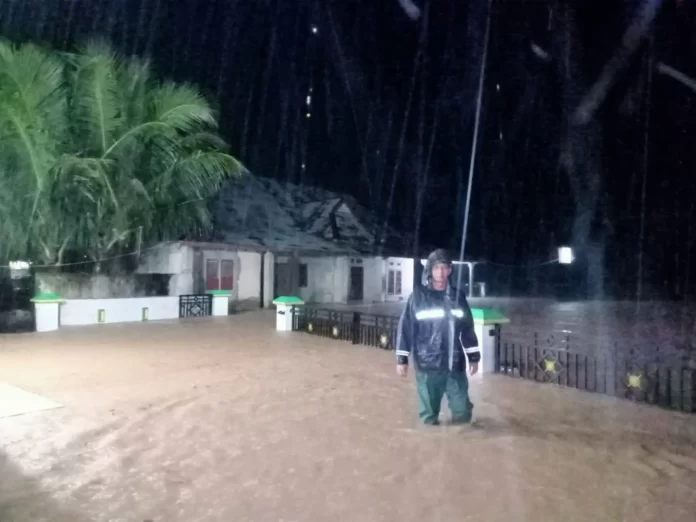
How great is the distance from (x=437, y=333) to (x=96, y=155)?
13.4 m

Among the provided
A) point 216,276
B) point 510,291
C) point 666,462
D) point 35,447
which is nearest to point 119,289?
point 216,276

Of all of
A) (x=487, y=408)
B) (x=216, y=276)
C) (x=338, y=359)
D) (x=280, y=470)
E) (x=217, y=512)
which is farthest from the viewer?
(x=216, y=276)

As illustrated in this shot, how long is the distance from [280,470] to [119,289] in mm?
13372

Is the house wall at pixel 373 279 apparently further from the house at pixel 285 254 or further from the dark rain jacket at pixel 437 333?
the dark rain jacket at pixel 437 333

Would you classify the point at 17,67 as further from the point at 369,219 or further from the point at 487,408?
the point at 369,219

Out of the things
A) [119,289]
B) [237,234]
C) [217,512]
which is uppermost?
[237,234]

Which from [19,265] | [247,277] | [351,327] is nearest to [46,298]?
[19,265]

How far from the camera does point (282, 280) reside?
22.6 m

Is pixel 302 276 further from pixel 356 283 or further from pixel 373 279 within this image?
pixel 373 279

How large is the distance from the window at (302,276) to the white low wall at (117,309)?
635 cm

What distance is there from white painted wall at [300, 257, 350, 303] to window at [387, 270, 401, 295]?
3.21m

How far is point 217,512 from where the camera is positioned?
413 centimetres

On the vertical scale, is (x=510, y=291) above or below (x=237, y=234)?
below

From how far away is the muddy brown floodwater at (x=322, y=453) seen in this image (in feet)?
13.9
